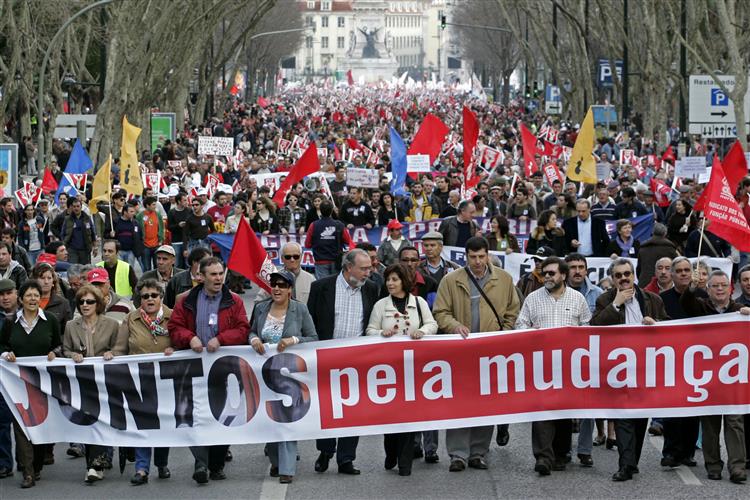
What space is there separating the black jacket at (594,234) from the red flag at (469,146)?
278 inches

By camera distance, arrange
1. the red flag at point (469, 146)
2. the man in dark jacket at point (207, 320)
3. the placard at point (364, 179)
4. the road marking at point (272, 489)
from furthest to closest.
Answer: the red flag at point (469, 146)
the placard at point (364, 179)
the man in dark jacket at point (207, 320)
the road marking at point (272, 489)

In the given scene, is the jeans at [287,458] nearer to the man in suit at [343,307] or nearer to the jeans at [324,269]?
the man in suit at [343,307]

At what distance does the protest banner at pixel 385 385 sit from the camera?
388 inches

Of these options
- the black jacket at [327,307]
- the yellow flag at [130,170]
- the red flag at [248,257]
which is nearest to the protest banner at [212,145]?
the yellow flag at [130,170]

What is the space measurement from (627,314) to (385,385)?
151cm

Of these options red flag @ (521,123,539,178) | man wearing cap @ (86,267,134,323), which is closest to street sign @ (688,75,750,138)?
red flag @ (521,123,539,178)

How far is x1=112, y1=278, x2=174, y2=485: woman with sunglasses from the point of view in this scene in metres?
9.89

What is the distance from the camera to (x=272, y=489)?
378 inches

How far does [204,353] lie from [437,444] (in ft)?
5.62

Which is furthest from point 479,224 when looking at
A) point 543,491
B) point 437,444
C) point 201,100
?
point 201,100

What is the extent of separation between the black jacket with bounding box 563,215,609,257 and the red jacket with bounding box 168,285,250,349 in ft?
23.2

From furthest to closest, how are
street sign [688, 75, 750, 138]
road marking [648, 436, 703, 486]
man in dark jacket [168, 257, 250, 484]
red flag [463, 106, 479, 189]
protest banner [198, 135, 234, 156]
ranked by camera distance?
protest banner [198, 135, 234, 156] → street sign [688, 75, 750, 138] → red flag [463, 106, 479, 189] → man in dark jacket [168, 257, 250, 484] → road marking [648, 436, 703, 486]

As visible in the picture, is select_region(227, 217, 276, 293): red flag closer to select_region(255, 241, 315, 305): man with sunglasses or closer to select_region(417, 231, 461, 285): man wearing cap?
select_region(255, 241, 315, 305): man with sunglasses

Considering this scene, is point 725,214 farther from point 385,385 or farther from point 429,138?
point 429,138
